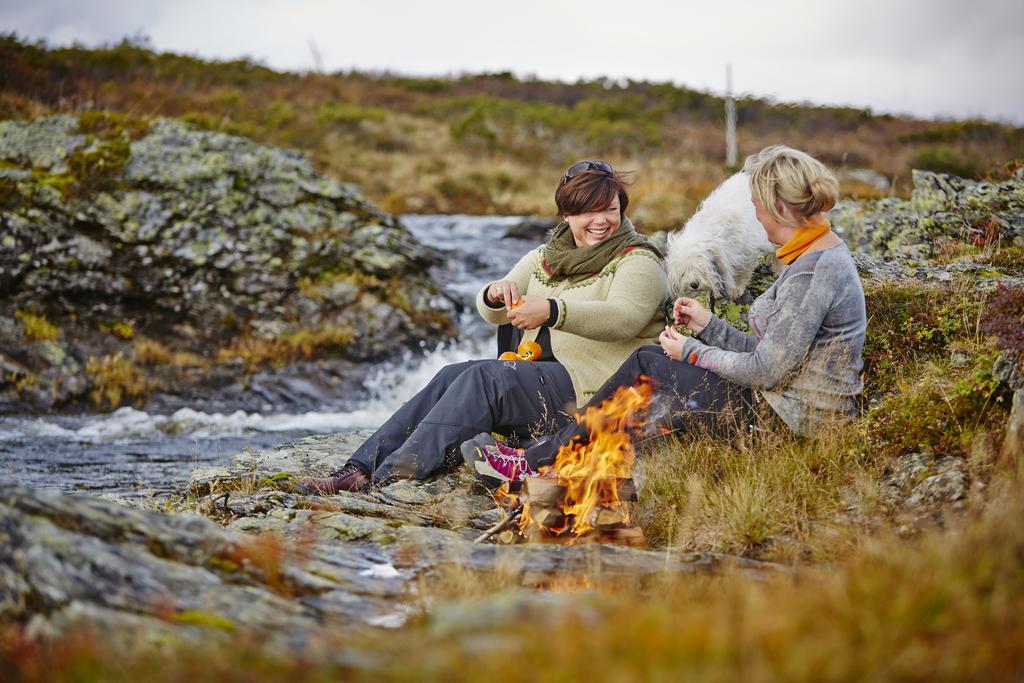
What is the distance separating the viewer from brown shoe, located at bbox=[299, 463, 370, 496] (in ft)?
16.3

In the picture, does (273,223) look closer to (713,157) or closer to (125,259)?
(125,259)

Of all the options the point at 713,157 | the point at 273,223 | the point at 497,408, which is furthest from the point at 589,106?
the point at 497,408

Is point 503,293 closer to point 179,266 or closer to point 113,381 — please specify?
point 113,381

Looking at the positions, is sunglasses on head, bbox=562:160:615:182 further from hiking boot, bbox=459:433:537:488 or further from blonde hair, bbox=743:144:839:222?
hiking boot, bbox=459:433:537:488

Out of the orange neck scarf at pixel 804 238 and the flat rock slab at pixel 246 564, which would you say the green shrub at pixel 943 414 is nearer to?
the orange neck scarf at pixel 804 238

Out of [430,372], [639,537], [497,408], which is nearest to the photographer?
[639,537]

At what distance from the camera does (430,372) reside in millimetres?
10844

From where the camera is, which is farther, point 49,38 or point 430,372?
point 49,38

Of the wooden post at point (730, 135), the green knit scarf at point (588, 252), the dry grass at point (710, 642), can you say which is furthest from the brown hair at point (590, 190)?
the wooden post at point (730, 135)

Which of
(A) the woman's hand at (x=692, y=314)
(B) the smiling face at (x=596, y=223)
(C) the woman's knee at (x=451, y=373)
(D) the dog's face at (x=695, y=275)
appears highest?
(B) the smiling face at (x=596, y=223)

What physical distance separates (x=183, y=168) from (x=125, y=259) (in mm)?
1746

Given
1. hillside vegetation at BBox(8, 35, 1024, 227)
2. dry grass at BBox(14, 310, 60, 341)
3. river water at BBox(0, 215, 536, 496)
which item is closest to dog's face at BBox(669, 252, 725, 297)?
river water at BBox(0, 215, 536, 496)

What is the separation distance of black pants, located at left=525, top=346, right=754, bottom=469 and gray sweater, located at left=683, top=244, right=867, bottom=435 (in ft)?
0.32

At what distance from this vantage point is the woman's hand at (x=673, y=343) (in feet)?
14.5
